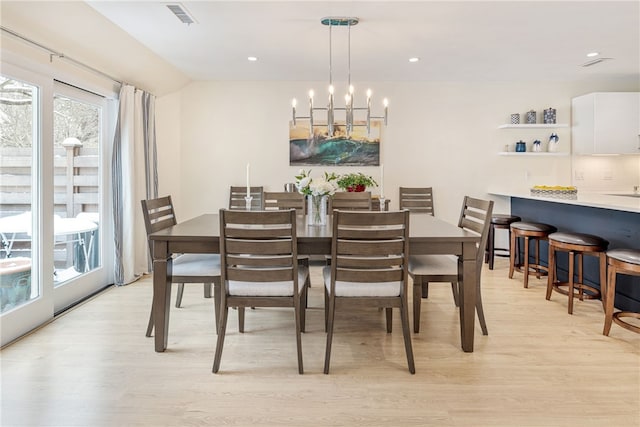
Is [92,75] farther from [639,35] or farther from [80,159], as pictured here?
[639,35]

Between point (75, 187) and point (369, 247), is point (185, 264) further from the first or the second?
point (75, 187)

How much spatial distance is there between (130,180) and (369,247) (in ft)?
9.71

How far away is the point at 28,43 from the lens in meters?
2.79

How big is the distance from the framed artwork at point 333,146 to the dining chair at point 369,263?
3338mm

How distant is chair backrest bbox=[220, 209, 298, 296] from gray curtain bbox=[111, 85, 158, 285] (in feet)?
7.65

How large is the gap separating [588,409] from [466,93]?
450 cm

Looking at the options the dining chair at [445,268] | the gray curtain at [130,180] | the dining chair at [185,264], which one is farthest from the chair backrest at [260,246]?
the gray curtain at [130,180]

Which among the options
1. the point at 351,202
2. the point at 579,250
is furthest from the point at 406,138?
the point at 579,250

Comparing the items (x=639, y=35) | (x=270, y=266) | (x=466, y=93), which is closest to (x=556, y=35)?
(x=639, y=35)

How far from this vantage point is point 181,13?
3158mm

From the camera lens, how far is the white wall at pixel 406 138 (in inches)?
219

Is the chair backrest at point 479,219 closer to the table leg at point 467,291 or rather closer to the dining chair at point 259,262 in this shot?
the table leg at point 467,291

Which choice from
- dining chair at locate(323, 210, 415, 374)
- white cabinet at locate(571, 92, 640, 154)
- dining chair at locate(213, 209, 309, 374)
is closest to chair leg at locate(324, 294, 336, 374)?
dining chair at locate(323, 210, 415, 374)

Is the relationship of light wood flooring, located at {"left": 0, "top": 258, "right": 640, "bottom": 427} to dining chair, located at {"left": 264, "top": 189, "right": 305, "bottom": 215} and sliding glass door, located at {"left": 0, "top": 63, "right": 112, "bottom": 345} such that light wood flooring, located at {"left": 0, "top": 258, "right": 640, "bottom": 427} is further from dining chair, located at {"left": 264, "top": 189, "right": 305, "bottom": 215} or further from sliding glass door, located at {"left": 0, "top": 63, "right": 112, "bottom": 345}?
dining chair, located at {"left": 264, "top": 189, "right": 305, "bottom": 215}
